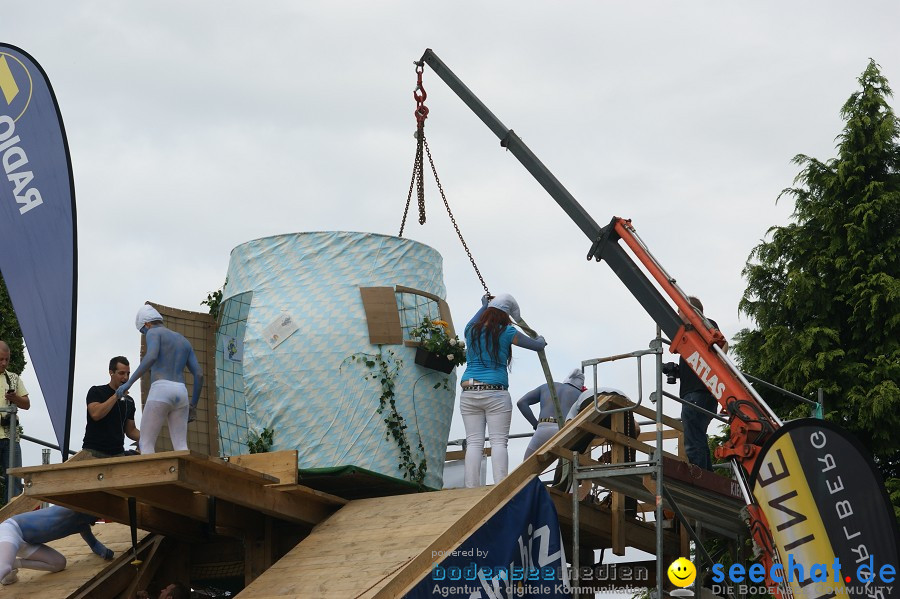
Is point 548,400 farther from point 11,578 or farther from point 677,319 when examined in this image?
point 11,578

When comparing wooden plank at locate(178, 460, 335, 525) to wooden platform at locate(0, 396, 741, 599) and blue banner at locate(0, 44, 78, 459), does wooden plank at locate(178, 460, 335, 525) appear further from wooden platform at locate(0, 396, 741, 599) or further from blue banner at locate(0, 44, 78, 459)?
blue banner at locate(0, 44, 78, 459)

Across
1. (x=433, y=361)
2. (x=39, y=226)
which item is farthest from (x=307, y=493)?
(x=39, y=226)

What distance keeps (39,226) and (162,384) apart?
1.67 metres

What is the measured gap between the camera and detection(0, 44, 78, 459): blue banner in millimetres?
10336

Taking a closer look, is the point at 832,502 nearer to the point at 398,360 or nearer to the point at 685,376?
the point at 685,376

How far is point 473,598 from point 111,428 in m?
3.39

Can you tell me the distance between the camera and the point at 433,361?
504 inches

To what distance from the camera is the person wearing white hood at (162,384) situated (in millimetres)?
10164

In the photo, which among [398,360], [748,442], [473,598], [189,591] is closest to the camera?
[473,598]

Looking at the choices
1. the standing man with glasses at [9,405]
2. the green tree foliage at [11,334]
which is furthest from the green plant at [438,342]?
the green tree foliage at [11,334]

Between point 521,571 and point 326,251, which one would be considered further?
point 326,251

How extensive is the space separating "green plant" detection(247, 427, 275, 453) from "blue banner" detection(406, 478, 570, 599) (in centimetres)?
322

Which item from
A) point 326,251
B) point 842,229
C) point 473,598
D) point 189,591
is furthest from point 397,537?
point 842,229

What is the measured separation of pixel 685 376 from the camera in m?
11.7
